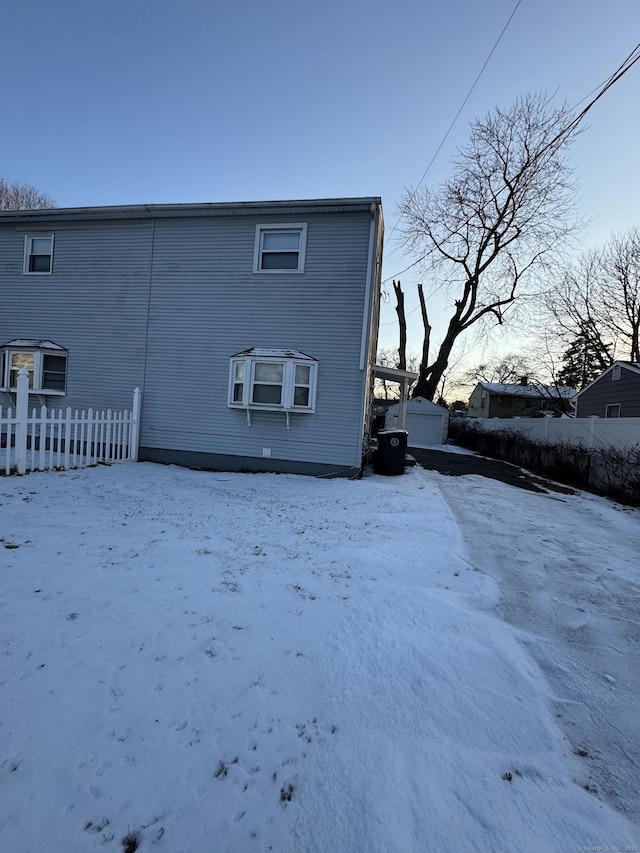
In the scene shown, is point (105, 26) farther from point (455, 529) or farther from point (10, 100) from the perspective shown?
point (455, 529)

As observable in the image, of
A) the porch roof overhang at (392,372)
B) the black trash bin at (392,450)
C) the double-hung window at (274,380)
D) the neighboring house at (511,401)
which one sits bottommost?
the black trash bin at (392,450)

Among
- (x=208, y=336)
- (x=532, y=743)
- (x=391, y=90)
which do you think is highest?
(x=391, y=90)

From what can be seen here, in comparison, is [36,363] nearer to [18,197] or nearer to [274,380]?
[274,380]

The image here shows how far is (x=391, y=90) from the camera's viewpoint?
8867 millimetres

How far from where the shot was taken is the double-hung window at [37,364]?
9.49 meters

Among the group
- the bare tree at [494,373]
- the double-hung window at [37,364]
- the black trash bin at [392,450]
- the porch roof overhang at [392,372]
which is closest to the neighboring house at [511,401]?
the bare tree at [494,373]

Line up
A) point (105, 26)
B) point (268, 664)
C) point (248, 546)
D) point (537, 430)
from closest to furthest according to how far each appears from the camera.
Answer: point (268, 664)
point (248, 546)
point (105, 26)
point (537, 430)

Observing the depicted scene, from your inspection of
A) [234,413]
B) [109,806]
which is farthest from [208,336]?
[109,806]

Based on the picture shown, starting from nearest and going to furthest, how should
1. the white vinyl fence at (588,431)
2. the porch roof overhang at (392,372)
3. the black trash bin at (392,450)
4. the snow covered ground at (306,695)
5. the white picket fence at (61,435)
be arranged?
the snow covered ground at (306,695) < the white picket fence at (61,435) < the white vinyl fence at (588,431) < the black trash bin at (392,450) < the porch roof overhang at (392,372)

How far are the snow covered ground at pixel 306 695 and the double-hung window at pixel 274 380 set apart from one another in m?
4.75

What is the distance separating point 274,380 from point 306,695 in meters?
7.26

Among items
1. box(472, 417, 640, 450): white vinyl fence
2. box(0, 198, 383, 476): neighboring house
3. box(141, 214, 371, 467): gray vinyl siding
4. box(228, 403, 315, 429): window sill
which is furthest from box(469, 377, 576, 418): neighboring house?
box(228, 403, 315, 429): window sill

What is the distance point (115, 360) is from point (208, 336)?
97.1 inches

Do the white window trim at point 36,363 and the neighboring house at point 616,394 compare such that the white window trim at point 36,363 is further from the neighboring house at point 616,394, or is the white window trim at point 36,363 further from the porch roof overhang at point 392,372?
Result: the neighboring house at point 616,394
